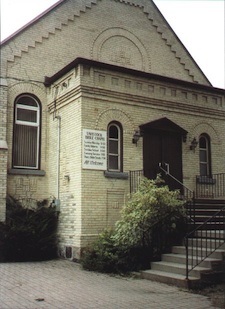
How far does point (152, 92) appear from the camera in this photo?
556 inches

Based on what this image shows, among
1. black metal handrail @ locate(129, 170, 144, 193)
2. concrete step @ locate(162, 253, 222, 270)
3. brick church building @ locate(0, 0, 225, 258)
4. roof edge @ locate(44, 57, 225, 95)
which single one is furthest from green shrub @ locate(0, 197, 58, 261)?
roof edge @ locate(44, 57, 225, 95)

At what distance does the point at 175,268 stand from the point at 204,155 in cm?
670

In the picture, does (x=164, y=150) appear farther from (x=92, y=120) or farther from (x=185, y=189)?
(x=92, y=120)

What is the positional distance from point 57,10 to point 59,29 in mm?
767

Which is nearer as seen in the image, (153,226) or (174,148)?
(153,226)

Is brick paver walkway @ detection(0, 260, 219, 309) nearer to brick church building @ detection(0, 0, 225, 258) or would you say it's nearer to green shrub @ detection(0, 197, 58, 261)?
green shrub @ detection(0, 197, 58, 261)

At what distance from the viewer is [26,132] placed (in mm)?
14258

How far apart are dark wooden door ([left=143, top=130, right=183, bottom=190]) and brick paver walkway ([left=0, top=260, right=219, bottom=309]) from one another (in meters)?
4.53

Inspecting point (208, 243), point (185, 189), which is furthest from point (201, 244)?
point (185, 189)

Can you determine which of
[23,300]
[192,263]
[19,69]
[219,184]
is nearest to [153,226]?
[192,263]

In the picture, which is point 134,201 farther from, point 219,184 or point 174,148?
point 219,184

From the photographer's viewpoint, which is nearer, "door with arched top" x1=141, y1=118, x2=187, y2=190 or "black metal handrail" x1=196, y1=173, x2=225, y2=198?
"door with arched top" x1=141, y1=118, x2=187, y2=190

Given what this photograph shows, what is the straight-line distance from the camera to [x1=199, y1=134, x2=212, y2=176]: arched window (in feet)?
50.2

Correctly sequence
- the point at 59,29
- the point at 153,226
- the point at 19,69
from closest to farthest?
1. the point at 153,226
2. the point at 19,69
3. the point at 59,29
